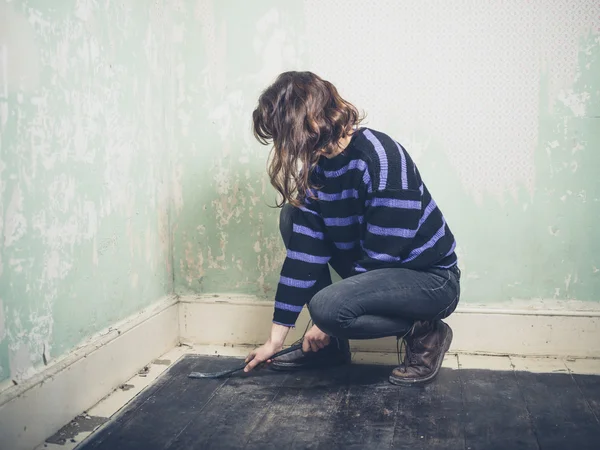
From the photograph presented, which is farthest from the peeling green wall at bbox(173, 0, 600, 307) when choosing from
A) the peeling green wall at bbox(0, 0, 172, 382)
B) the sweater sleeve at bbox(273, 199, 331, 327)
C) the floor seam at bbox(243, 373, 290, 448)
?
the floor seam at bbox(243, 373, 290, 448)

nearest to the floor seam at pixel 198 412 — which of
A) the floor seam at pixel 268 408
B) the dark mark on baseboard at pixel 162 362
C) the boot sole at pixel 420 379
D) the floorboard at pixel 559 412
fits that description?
the floor seam at pixel 268 408

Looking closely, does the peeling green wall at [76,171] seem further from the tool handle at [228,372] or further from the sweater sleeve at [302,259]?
the sweater sleeve at [302,259]

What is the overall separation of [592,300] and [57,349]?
1597 millimetres

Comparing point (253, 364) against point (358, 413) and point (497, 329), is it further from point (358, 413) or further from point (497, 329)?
point (497, 329)

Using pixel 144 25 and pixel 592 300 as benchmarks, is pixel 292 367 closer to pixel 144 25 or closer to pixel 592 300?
pixel 592 300

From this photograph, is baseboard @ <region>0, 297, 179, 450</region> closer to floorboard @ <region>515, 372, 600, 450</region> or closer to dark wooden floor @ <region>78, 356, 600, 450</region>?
dark wooden floor @ <region>78, 356, 600, 450</region>

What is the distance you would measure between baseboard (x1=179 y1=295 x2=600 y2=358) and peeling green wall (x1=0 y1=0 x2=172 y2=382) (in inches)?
12.2

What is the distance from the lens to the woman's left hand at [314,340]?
1726 mm

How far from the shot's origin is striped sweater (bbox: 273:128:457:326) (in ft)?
5.20

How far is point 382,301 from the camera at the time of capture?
161 cm

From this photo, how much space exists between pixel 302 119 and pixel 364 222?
0.33m

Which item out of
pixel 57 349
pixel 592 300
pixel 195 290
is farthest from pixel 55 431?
pixel 592 300

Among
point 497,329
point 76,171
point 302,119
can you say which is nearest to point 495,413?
point 497,329

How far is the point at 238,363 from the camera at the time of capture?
A: 1954mm
